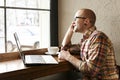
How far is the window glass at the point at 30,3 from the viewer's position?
204 cm

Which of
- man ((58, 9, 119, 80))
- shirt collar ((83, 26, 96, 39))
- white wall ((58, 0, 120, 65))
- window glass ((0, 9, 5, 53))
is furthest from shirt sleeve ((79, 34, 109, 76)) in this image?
window glass ((0, 9, 5, 53))

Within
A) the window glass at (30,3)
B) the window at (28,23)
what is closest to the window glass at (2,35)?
the window at (28,23)

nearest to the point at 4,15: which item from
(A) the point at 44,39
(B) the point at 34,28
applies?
(B) the point at 34,28

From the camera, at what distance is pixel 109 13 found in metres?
1.94

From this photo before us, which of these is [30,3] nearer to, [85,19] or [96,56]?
[85,19]

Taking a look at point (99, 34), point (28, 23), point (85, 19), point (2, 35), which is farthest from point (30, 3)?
point (99, 34)

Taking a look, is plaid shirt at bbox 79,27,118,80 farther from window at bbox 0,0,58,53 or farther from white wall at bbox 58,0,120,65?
window at bbox 0,0,58,53

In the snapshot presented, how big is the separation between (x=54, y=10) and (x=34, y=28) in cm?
33

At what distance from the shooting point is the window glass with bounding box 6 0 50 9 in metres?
2.04

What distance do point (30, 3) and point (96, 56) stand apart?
1065mm

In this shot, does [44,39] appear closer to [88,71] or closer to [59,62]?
[59,62]

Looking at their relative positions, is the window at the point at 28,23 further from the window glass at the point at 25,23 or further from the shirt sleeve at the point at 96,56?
the shirt sleeve at the point at 96,56

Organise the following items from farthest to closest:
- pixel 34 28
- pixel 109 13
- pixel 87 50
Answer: pixel 34 28, pixel 109 13, pixel 87 50

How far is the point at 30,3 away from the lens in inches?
86.1
